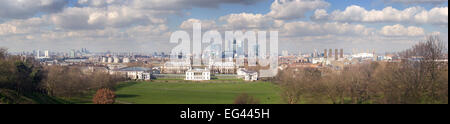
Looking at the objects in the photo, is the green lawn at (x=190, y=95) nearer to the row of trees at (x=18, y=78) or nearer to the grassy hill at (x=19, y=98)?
the grassy hill at (x=19, y=98)

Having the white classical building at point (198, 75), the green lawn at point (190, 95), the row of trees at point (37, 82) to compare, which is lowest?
the green lawn at point (190, 95)

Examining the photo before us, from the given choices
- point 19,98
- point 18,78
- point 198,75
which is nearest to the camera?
point 19,98

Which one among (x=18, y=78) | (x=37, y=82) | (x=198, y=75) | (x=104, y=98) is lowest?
(x=198, y=75)

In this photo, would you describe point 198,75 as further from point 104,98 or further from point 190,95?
point 104,98

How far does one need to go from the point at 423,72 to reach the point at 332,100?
3.95 metres

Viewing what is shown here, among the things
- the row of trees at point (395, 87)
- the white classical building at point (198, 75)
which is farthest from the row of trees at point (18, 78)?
the white classical building at point (198, 75)

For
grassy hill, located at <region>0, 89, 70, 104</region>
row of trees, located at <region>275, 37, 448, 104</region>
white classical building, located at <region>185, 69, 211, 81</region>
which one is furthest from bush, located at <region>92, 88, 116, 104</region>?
white classical building, located at <region>185, 69, 211, 81</region>

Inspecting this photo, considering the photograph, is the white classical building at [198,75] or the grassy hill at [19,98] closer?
the grassy hill at [19,98]

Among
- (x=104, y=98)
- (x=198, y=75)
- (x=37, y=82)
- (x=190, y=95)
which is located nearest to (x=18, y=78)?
(x=37, y=82)

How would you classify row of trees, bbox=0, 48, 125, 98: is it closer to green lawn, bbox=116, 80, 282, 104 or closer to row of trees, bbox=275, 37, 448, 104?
green lawn, bbox=116, 80, 282, 104

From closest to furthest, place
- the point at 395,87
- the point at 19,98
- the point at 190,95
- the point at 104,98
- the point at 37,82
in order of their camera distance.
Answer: the point at 395,87 < the point at 19,98 < the point at 104,98 < the point at 37,82 < the point at 190,95
